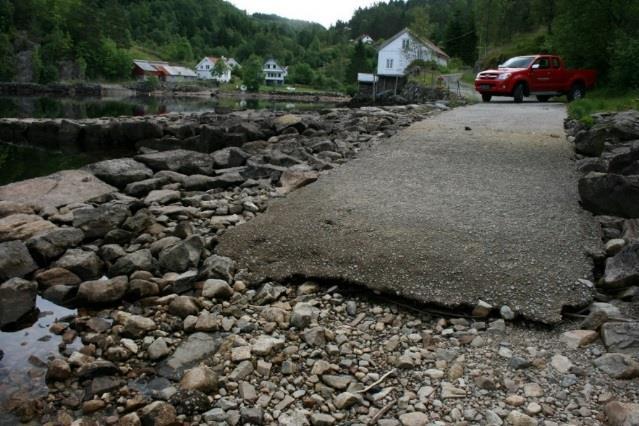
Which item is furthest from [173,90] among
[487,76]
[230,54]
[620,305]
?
[620,305]

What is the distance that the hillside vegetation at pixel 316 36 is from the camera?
2333 cm

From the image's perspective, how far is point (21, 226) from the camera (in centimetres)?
671

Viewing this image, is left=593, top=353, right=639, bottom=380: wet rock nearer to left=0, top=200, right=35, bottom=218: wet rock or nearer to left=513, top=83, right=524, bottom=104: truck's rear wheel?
left=0, top=200, right=35, bottom=218: wet rock

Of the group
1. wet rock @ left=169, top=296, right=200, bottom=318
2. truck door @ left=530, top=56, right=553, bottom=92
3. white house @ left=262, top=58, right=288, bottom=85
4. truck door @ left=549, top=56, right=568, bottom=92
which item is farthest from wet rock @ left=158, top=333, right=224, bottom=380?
white house @ left=262, top=58, right=288, bottom=85

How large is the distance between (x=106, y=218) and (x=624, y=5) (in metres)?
23.6

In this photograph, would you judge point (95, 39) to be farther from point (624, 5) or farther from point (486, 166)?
point (486, 166)

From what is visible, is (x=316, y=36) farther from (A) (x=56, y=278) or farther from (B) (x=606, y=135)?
(A) (x=56, y=278)

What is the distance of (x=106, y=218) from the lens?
22.3 ft

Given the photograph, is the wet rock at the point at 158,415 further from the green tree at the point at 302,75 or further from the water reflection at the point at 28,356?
the green tree at the point at 302,75

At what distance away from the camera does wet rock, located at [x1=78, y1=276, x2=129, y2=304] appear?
5129mm

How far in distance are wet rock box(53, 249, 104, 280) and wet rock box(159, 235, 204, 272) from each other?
68cm

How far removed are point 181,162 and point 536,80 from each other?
17346mm

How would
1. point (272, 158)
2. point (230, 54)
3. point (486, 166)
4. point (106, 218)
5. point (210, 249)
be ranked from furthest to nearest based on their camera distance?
point (230, 54), point (272, 158), point (486, 166), point (106, 218), point (210, 249)

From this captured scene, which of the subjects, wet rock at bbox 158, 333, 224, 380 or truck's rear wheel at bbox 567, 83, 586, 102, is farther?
truck's rear wheel at bbox 567, 83, 586, 102
